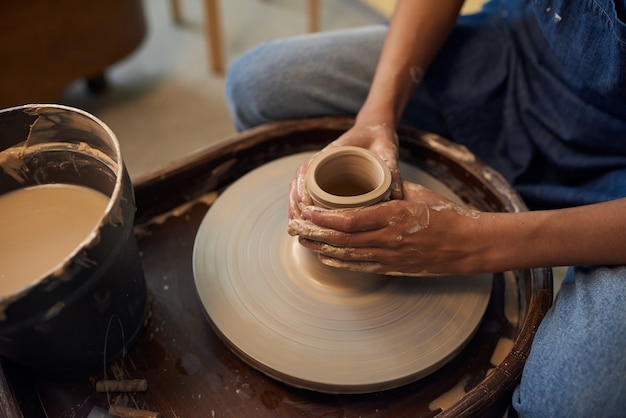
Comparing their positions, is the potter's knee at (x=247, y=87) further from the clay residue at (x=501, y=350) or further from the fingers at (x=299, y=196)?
the clay residue at (x=501, y=350)

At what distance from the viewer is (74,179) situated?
1124 millimetres

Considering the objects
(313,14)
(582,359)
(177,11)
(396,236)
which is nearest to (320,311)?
(396,236)

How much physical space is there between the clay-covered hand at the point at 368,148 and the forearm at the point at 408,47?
76 mm

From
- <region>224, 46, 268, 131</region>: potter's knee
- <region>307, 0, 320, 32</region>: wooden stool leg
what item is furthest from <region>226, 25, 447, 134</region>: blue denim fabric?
<region>307, 0, 320, 32</region>: wooden stool leg

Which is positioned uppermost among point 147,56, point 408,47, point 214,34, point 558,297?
point 408,47

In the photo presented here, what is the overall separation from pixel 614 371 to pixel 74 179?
38.7 inches

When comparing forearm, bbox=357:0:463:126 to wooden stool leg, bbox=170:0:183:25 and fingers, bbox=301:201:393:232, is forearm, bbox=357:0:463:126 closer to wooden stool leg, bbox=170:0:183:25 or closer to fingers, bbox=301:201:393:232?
fingers, bbox=301:201:393:232

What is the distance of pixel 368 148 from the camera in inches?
47.1

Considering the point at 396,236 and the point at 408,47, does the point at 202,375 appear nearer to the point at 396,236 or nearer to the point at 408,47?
the point at 396,236

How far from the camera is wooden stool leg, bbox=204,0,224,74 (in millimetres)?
2469

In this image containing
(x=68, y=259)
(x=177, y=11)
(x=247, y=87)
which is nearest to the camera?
(x=68, y=259)

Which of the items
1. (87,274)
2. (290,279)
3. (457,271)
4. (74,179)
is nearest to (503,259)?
(457,271)

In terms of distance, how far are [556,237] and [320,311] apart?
0.44 metres

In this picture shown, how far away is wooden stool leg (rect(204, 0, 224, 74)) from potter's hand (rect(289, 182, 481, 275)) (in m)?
1.72
